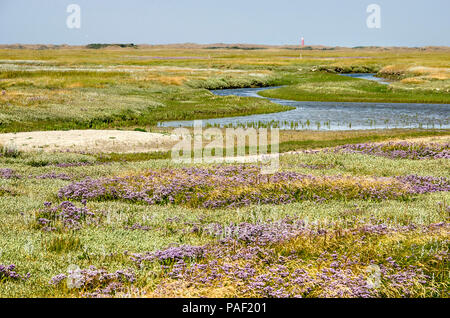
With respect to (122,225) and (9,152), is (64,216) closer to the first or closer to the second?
(122,225)

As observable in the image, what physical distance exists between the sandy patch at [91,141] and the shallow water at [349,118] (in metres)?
10.8

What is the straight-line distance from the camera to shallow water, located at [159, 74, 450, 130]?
46.7m

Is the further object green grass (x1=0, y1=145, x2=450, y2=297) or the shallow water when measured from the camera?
the shallow water

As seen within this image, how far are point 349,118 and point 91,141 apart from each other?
3044cm

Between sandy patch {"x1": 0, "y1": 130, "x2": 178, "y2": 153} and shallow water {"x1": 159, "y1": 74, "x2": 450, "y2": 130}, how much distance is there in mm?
10788

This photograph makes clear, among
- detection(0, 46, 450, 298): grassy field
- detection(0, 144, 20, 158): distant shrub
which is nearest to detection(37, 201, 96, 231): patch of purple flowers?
detection(0, 46, 450, 298): grassy field

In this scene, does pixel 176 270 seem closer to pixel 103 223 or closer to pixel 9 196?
pixel 103 223

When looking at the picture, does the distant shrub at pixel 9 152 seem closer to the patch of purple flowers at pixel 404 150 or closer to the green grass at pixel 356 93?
the patch of purple flowers at pixel 404 150

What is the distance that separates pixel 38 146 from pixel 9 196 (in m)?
15.6

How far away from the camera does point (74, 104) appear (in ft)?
172

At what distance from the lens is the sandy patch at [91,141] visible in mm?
31812

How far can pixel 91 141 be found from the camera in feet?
111

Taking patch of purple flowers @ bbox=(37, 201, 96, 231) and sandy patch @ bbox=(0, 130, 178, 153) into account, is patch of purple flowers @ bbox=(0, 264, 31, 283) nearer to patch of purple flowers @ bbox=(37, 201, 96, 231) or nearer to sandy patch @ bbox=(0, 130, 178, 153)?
patch of purple flowers @ bbox=(37, 201, 96, 231)

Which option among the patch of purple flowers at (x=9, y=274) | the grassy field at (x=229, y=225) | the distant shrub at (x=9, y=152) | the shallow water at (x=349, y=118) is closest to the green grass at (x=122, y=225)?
the grassy field at (x=229, y=225)
